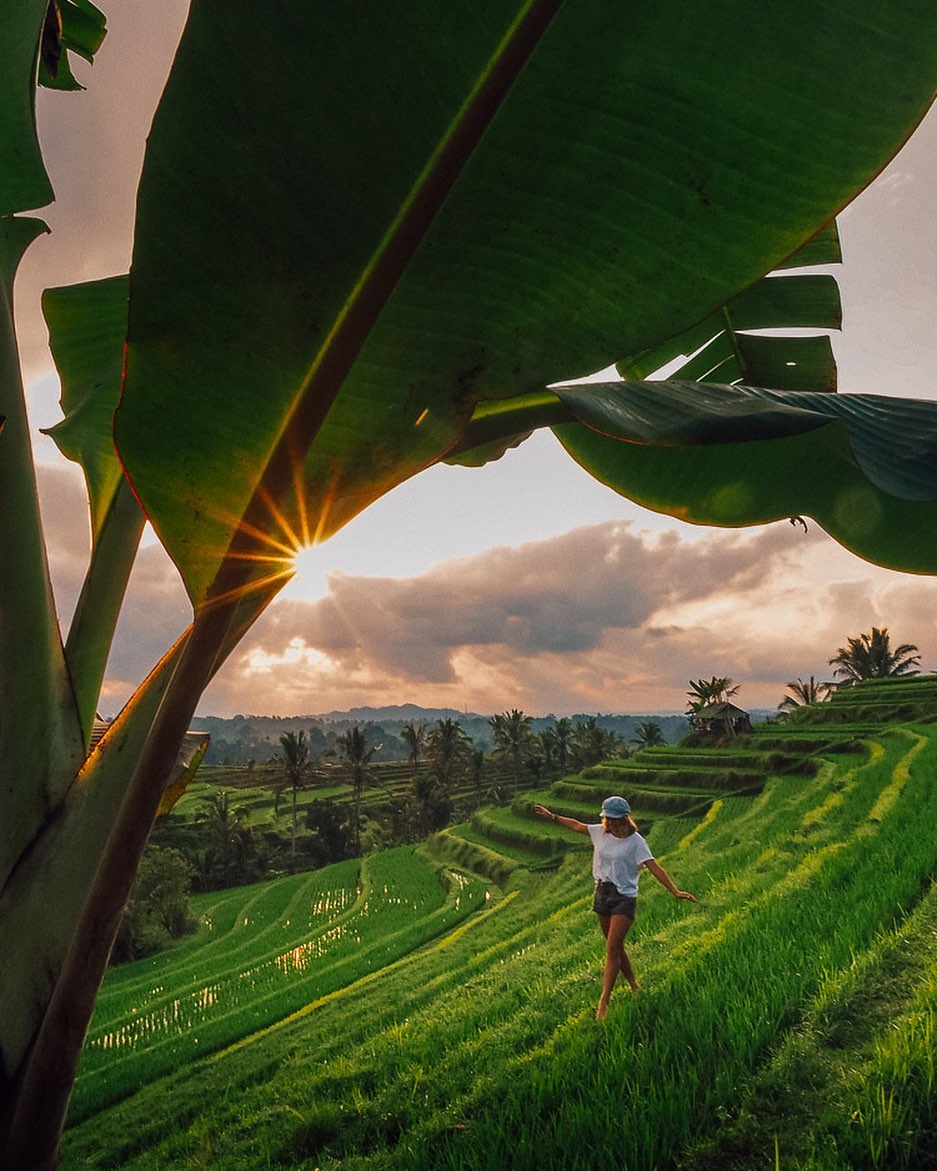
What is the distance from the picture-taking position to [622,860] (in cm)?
378

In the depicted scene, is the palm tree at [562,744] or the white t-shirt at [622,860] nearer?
the white t-shirt at [622,860]

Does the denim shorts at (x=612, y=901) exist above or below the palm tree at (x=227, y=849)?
above

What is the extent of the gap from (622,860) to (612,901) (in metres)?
0.21

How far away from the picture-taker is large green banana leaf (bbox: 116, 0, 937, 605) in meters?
0.53

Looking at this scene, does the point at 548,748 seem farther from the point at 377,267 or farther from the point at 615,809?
the point at 377,267

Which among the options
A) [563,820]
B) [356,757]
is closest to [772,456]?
[563,820]

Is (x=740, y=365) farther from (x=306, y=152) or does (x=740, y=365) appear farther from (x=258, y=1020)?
(x=258, y=1020)

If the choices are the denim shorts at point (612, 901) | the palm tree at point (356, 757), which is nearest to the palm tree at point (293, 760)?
the palm tree at point (356, 757)

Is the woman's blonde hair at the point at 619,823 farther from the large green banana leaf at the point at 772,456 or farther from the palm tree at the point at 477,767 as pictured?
the palm tree at the point at 477,767

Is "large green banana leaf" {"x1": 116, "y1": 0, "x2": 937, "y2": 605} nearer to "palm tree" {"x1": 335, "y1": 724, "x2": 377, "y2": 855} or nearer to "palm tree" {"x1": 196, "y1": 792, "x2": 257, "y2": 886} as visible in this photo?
"palm tree" {"x1": 196, "y1": 792, "x2": 257, "y2": 886}

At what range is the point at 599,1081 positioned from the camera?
2512 mm

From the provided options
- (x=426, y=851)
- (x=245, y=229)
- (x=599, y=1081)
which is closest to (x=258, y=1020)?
(x=599, y=1081)

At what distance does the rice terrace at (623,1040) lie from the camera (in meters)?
2.14

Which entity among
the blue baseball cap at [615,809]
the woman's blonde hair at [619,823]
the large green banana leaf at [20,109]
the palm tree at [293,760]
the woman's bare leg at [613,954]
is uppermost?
the large green banana leaf at [20,109]
